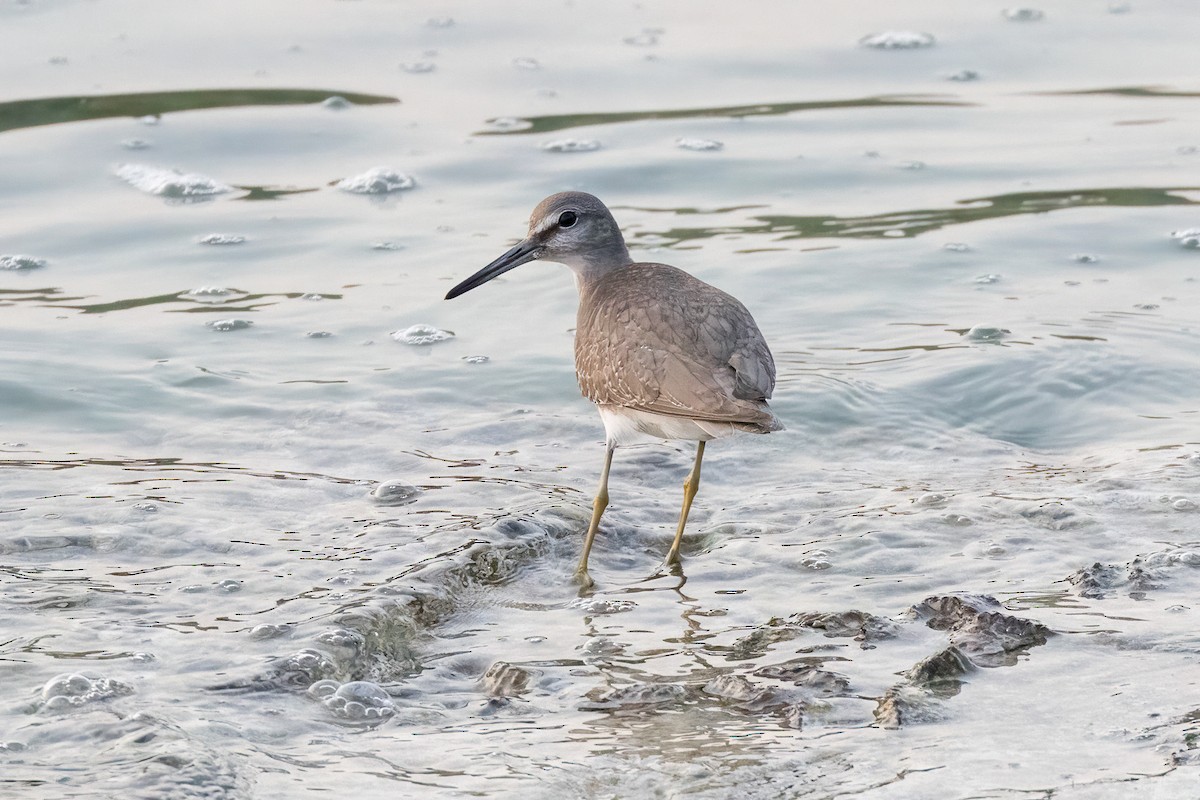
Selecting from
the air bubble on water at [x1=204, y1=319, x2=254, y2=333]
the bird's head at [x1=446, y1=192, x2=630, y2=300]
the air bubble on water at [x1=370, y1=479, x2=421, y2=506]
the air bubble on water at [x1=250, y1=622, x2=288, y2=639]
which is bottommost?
the air bubble on water at [x1=370, y1=479, x2=421, y2=506]

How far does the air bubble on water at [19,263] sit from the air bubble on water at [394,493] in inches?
146

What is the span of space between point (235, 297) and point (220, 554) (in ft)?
10.8

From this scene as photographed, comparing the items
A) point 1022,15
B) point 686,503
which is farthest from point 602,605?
point 1022,15

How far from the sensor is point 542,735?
385 cm

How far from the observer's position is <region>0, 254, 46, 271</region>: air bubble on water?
857 cm

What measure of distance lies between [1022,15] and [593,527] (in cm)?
921

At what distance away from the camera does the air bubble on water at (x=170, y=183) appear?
9766mm

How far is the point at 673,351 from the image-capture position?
212 inches

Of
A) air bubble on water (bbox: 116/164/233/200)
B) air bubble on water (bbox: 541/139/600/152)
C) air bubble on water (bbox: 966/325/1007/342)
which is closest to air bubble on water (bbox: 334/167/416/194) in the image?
air bubble on water (bbox: 116/164/233/200)

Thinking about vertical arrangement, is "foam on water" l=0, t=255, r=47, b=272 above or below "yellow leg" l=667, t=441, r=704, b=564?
above

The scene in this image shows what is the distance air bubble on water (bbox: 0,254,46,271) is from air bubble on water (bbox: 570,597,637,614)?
16.3 ft

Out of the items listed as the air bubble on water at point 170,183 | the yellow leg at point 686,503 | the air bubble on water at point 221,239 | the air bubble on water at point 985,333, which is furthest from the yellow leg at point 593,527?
the air bubble on water at point 170,183

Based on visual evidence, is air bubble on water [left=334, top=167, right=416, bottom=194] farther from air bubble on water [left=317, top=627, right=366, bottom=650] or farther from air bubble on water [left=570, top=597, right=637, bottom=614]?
air bubble on water [left=317, top=627, right=366, bottom=650]

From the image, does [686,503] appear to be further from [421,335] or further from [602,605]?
[421,335]
